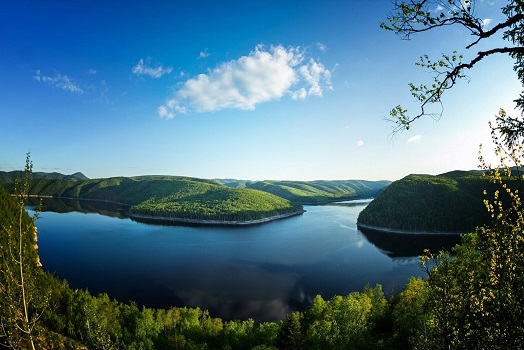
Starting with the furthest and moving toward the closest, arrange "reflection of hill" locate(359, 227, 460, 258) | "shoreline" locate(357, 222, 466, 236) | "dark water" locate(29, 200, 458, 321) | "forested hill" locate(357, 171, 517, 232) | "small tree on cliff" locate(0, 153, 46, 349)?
"forested hill" locate(357, 171, 517, 232)
"shoreline" locate(357, 222, 466, 236)
"reflection of hill" locate(359, 227, 460, 258)
"dark water" locate(29, 200, 458, 321)
"small tree on cliff" locate(0, 153, 46, 349)

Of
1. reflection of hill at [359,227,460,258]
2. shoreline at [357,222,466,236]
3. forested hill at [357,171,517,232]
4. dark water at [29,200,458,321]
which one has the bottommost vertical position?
dark water at [29,200,458,321]

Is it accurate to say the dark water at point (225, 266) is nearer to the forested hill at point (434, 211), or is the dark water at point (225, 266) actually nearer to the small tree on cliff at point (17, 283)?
the forested hill at point (434, 211)

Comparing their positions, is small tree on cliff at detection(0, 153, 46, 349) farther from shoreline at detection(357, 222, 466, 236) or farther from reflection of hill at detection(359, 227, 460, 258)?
shoreline at detection(357, 222, 466, 236)

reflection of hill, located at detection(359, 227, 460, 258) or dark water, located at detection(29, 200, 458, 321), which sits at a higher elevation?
reflection of hill, located at detection(359, 227, 460, 258)

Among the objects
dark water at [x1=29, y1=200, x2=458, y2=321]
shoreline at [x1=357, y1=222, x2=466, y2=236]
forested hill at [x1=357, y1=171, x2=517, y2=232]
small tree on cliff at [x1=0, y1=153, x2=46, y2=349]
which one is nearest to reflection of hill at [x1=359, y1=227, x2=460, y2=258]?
shoreline at [x1=357, y1=222, x2=466, y2=236]

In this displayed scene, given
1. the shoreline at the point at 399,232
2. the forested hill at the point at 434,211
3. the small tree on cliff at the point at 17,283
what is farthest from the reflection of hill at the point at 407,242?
the small tree on cliff at the point at 17,283

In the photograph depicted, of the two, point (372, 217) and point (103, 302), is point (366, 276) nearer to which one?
point (103, 302)
